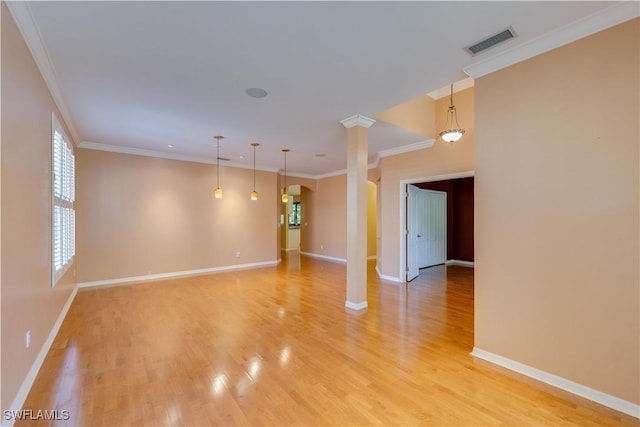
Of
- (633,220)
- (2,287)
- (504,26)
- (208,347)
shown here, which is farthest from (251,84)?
(633,220)

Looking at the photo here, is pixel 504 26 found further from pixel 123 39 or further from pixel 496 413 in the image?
pixel 123 39

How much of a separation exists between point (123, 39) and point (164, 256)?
516 centimetres

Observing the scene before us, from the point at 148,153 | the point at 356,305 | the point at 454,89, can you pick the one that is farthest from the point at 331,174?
the point at 356,305

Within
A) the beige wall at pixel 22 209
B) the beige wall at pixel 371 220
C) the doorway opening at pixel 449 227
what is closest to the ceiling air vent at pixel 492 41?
the beige wall at pixel 22 209

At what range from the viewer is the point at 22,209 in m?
2.21

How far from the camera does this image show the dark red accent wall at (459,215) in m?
8.38

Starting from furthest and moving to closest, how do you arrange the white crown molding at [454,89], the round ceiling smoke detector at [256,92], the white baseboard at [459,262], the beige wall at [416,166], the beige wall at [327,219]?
the beige wall at [327,219]
the white baseboard at [459,262]
the beige wall at [416,166]
the white crown molding at [454,89]
the round ceiling smoke detector at [256,92]

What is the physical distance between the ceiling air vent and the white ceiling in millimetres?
61

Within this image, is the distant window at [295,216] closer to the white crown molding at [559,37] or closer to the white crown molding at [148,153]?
the white crown molding at [148,153]

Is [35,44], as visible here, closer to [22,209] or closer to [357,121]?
[22,209]

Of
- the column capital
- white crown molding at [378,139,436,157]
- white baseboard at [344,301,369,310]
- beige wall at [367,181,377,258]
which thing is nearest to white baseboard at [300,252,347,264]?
beige wall at [367,181,377,258]

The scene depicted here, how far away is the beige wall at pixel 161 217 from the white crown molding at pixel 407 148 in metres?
3.63

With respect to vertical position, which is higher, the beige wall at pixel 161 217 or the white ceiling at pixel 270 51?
the white ceiling at pixel 270 51

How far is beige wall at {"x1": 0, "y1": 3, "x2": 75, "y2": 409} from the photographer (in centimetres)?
188
